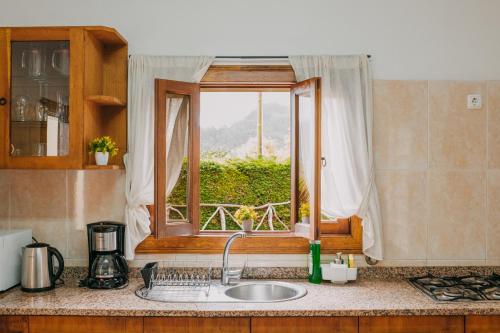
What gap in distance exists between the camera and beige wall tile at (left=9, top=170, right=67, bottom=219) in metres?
2.82

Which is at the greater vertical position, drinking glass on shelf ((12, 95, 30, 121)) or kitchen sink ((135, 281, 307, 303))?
drinking glass on shelf ((12, 95, 30, 121))

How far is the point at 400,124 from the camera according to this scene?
9.22 ft

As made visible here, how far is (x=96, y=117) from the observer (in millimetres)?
2699

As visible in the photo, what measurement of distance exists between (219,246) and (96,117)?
3.30 ft

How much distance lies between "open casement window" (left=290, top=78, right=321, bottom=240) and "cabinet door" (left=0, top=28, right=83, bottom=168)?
1.20 metres

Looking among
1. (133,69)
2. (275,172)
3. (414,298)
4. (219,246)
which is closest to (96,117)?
(133,69)

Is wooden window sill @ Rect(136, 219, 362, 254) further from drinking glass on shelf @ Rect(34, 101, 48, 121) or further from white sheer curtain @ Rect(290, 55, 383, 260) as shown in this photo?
drinking glass on shelf @ Rect(34, 101, 48, 121)

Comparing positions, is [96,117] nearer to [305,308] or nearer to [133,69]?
[133,69]

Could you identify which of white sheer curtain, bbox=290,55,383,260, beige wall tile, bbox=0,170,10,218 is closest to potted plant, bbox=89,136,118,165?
beige wall tile, bbox=0,170,10,218

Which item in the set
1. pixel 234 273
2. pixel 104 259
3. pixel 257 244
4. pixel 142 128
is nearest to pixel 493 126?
pixel 257 244

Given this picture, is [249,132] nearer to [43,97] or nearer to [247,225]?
[247,225]

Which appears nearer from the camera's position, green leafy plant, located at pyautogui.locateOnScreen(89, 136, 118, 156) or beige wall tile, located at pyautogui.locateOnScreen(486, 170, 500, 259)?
green leafy plant, located at pyautogui.locateOnScreen(89, 136, 118, 156)

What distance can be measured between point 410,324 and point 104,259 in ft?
5.16

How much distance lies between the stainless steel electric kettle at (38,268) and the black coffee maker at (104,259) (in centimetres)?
16
